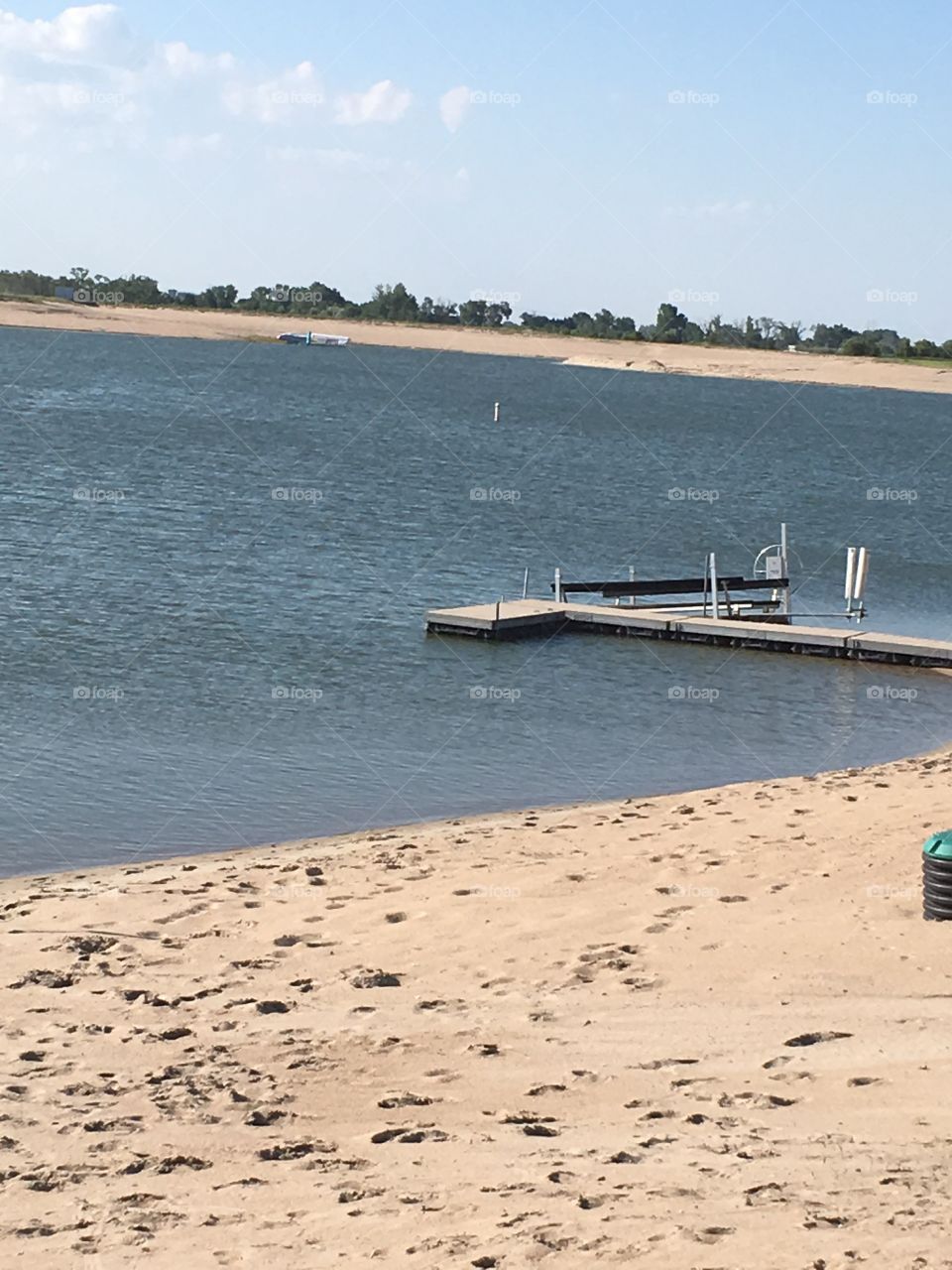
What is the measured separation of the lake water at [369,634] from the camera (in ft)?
49.9

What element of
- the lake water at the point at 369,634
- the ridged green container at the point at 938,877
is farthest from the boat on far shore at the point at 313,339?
the ridged green container at the point at 938,877

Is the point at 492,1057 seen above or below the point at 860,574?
below

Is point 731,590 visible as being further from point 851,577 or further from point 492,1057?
point 492,1057

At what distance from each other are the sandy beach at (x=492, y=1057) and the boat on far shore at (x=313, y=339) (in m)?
164

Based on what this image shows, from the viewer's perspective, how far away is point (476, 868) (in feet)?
36.6

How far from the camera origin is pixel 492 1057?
7.59 metres

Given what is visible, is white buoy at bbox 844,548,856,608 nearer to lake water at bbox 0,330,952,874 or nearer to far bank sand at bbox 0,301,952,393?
lake water at bbox 0,330,952,874

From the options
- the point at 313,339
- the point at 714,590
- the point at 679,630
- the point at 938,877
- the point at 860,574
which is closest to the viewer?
the point at 938,877

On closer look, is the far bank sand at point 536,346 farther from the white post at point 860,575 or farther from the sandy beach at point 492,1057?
the sandy beach at point 492,1057

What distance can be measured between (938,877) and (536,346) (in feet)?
590

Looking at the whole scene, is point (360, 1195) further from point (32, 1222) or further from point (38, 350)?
point (38, 350)

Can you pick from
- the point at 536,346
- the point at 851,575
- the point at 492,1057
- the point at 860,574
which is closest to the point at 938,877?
the point at 492,1057

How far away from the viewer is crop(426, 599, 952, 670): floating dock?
23.0 metres

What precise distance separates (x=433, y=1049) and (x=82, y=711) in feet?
34.5
